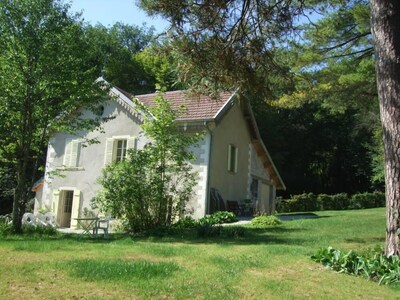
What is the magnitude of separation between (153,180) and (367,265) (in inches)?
292

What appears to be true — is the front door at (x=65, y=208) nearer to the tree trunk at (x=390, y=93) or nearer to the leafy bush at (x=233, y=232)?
the leafy bush at (x=233, y=232)

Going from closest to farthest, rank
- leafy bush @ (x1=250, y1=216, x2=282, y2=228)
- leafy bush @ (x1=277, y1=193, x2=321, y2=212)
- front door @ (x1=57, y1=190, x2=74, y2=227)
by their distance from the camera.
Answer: leafy bush @ (x1=250, y1=216, x2=282, y2=228), front door @ (x1=57, y1=190, x2=74, y2=227), leafy bush @ (x1=277, y1=193, x2=321, y2=212)

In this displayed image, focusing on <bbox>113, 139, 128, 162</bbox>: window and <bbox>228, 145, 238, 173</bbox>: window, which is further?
<bbox>228, 145, 238, 173</bbox>: window

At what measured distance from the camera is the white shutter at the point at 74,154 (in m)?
21.0

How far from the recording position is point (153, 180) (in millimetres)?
13016

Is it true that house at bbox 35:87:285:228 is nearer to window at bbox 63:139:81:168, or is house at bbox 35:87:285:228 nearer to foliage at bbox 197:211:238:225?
window at bbox 63:139:81:168

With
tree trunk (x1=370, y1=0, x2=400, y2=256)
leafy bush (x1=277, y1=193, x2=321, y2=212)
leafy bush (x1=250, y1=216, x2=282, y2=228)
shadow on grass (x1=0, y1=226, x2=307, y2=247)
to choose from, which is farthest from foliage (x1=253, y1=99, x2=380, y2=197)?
tree trunk (x1=370, y1=0, x2=400, y2=256)

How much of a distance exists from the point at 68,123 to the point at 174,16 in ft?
18.2

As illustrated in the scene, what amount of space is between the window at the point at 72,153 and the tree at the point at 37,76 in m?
7.76

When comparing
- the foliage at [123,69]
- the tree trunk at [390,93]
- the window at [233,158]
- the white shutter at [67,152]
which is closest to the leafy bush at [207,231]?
the tree trunk at [390,93]

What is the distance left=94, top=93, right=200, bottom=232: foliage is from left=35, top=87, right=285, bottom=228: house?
14.0ft

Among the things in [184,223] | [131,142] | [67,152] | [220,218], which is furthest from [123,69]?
[184,223]

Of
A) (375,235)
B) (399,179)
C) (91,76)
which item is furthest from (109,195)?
(399,179)

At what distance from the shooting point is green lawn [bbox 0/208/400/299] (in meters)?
5.31
